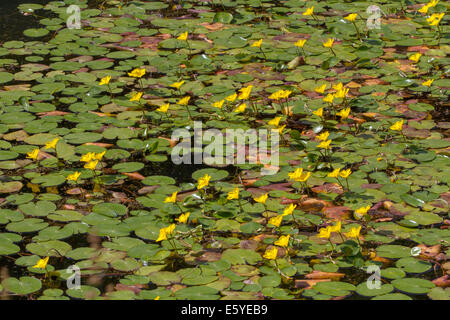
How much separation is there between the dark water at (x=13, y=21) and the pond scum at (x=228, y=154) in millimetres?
57

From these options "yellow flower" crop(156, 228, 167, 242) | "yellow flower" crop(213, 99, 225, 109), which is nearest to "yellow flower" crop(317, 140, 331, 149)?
"yellow flower" crop(213, 99, 225, 109)

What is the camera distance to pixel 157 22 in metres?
4.67

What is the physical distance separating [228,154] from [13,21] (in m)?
2.22

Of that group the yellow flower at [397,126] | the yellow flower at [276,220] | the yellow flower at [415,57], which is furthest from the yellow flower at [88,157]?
the yellow flower at [415,57]

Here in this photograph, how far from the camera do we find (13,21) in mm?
4746

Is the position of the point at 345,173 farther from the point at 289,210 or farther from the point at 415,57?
the point at 415,57

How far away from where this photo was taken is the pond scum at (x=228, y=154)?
2.49 meters

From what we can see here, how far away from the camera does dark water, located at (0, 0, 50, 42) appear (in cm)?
455

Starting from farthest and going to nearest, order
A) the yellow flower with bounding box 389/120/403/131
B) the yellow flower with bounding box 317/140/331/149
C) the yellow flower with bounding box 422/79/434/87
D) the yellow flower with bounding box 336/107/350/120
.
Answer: the yellow flower with bounding box 422/79/434/87, the yellow flower with bounding box 336/107/350/120, the yellow flower with bounding box 389/120/403/131, the yellow flower with bounding box 317/140/331/149

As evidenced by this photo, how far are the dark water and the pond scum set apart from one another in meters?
0.06

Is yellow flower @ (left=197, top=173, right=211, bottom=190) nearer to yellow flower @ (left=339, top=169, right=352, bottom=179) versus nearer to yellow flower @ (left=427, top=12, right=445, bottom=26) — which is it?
yellow flower @ (left=339, top=169, right=352, bottom=179)

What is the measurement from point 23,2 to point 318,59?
2.17 m

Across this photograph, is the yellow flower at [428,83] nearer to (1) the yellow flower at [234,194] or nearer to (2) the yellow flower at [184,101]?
(2) the yellow flower at [184,101]

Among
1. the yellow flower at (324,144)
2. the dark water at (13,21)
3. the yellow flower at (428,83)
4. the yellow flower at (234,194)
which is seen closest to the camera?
the yellow flower at (234,194)
